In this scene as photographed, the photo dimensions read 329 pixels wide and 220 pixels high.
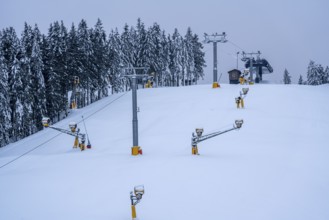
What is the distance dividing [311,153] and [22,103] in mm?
31500

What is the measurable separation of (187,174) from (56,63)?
117 ft

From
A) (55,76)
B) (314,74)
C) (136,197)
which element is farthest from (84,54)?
(314,74)

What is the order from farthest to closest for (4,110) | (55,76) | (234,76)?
(234,76) < (55,76) < (4,110)

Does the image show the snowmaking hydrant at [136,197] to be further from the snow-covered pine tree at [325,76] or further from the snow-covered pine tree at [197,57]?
the snow-covered pine tree at [325,76]

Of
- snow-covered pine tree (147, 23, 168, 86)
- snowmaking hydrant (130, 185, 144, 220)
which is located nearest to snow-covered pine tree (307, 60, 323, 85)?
snow-covered pine tree (147, 23, 168, 86)

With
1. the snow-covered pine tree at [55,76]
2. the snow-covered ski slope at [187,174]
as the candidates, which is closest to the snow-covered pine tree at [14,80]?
the snow-covered pine tree at [55,76]

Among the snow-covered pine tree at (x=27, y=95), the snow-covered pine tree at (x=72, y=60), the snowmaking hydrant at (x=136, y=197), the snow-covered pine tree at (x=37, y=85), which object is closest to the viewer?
the snowmaking hydrant at (x=136, y=197)

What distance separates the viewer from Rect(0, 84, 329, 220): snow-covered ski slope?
7746 mm

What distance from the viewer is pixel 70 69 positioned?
4241 centimetres

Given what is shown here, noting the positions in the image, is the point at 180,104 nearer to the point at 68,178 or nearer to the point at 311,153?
the point at 311,153

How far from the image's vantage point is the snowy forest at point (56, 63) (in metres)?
35.7

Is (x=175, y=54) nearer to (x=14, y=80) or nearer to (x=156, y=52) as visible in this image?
(x=156, y=52)

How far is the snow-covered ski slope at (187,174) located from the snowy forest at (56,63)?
18.3m

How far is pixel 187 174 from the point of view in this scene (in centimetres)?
1001
